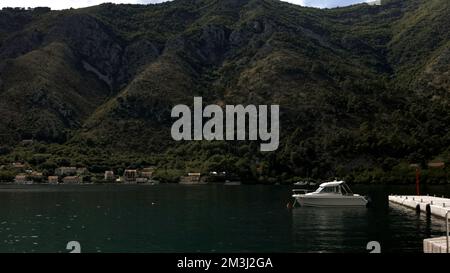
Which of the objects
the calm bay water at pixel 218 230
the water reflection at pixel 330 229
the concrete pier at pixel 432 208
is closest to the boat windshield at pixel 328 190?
the water reflection at pixel 330 229

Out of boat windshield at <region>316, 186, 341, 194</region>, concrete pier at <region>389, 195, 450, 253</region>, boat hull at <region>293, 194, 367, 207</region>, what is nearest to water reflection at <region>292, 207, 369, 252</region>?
boat hull at <region>293, 194, 367, 207</region>

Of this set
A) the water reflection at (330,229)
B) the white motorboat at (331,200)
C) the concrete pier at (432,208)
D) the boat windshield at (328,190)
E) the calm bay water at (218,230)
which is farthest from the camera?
the boat windshield at (328,190)

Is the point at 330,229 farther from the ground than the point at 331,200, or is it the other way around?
the point at 331,200

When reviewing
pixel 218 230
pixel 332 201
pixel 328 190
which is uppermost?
pixel 328 190

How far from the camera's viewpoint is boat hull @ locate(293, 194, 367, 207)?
95438 millimetres

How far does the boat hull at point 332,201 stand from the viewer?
313 ft

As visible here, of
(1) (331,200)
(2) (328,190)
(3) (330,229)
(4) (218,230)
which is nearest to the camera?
(4) (218,230)

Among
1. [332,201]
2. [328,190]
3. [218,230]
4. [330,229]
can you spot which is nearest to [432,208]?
[332,201]

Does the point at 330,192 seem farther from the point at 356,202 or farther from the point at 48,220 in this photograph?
the point at 48,220

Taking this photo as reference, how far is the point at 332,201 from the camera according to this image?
314 ft

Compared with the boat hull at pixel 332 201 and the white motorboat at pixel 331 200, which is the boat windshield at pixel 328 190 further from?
the boat hull at pixel 332 201

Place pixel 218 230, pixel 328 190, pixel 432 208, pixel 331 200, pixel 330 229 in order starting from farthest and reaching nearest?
pixel 328 190
pixel 331 200
pixel 432 208
pixel 330 229
pixel 218 230

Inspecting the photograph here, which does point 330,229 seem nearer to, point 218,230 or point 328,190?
point 218,230
